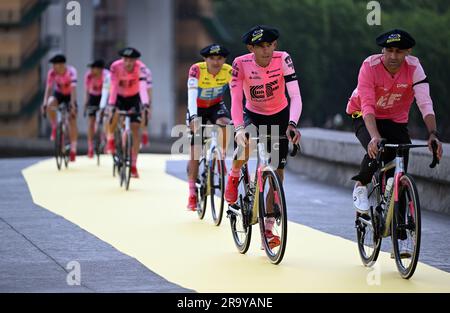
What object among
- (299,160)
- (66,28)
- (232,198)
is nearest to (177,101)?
(66,28)

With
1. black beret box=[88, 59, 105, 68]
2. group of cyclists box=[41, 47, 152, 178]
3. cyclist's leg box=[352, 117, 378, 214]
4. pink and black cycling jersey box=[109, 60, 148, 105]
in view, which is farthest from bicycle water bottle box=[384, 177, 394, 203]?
black beret box=[88, 59, 105, 68]

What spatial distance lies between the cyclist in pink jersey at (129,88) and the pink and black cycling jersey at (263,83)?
24.0 ft

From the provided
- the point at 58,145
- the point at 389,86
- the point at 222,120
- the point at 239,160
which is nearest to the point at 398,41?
the point at 389,86

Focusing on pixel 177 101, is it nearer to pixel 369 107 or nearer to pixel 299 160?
pixel 299 160

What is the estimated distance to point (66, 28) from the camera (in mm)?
80562

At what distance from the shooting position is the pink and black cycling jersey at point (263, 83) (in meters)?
11.6

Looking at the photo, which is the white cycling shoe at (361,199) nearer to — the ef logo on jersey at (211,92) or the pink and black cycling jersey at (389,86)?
the pink and black cycling jersey at (389,86)

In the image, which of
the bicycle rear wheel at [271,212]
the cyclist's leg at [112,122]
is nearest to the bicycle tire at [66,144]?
the cyclist's leg at [112,122]

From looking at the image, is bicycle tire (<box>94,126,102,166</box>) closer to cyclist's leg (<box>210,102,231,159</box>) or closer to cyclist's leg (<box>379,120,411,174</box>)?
cyclist's leg (<box>210,102,231,159</box>)

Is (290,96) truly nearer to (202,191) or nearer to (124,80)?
(202,191)

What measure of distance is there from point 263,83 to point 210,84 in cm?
334

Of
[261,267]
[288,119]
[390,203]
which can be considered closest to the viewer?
[390,203]

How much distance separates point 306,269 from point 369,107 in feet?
4.60

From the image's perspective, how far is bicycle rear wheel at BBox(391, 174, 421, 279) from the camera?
9.90m
